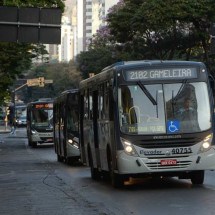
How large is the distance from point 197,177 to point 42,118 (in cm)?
3224

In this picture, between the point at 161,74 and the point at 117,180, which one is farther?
the point at 117,180

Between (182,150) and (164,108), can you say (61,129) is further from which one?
(182,150)

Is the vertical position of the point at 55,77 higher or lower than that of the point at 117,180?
higher

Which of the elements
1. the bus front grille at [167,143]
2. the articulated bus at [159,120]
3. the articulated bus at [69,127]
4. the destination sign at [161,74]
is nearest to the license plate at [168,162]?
the articulated bus at [159,120]

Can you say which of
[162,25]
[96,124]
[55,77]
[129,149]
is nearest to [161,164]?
[129,149]

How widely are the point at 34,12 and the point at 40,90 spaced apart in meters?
97.1

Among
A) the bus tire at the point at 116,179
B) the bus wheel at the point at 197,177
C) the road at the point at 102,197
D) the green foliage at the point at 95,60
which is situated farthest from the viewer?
the green foliage at the point at 95,60

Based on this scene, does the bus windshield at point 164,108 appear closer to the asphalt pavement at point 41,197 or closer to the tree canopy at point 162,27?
the asphalt pavement at point 41,197

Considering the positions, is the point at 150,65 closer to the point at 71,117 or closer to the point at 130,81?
the point at 130,81

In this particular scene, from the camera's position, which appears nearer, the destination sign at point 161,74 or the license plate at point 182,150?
the license plate at point 182,150

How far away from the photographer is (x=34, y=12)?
21094 millimetres

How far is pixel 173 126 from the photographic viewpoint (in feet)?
51.2

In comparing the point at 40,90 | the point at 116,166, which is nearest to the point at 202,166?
the point at 116,166

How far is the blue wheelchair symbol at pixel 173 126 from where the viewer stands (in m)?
15.6
